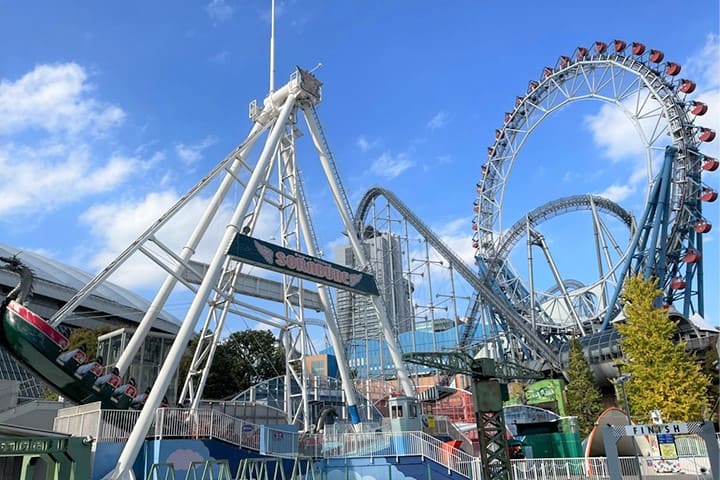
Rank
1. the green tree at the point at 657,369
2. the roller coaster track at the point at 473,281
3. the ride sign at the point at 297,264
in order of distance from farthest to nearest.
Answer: the roller coaster track at the point at 473,281 < the green tree at the point at 657,369 < the ride sign at the point at 297,264

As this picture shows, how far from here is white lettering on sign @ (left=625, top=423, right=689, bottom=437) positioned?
13.3m

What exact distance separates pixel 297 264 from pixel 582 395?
74.6 ft

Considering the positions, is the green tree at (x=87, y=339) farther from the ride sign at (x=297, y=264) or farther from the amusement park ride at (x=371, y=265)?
the ride sign at (x=297, y=264)

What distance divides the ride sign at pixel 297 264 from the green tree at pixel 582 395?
1746cm

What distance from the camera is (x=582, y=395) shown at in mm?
34469

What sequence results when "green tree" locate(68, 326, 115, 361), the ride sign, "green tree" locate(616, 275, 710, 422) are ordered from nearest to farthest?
the ride sign → "green tree" locate(616, 275, 710, 422) → "green tree" locate(68, 326, 115, 361)

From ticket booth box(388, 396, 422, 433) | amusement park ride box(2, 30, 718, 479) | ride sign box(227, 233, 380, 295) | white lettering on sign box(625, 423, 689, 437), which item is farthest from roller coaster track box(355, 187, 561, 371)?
white lettering on sign box(625, 423, 689, 437)

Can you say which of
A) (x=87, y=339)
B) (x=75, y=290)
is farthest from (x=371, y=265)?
(x=75, y=290)

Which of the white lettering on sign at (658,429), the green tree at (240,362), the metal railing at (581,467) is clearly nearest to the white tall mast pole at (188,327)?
the metal railing at (581,467)

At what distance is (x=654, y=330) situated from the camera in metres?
26.0

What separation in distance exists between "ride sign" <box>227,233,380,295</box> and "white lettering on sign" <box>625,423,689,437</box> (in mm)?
12698

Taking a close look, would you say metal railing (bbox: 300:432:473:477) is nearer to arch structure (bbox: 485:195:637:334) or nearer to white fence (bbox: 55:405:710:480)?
white fence (bbox: 55:405:710:480)

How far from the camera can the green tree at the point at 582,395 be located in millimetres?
33781

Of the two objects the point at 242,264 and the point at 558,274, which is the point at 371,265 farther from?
the point at 558,274
